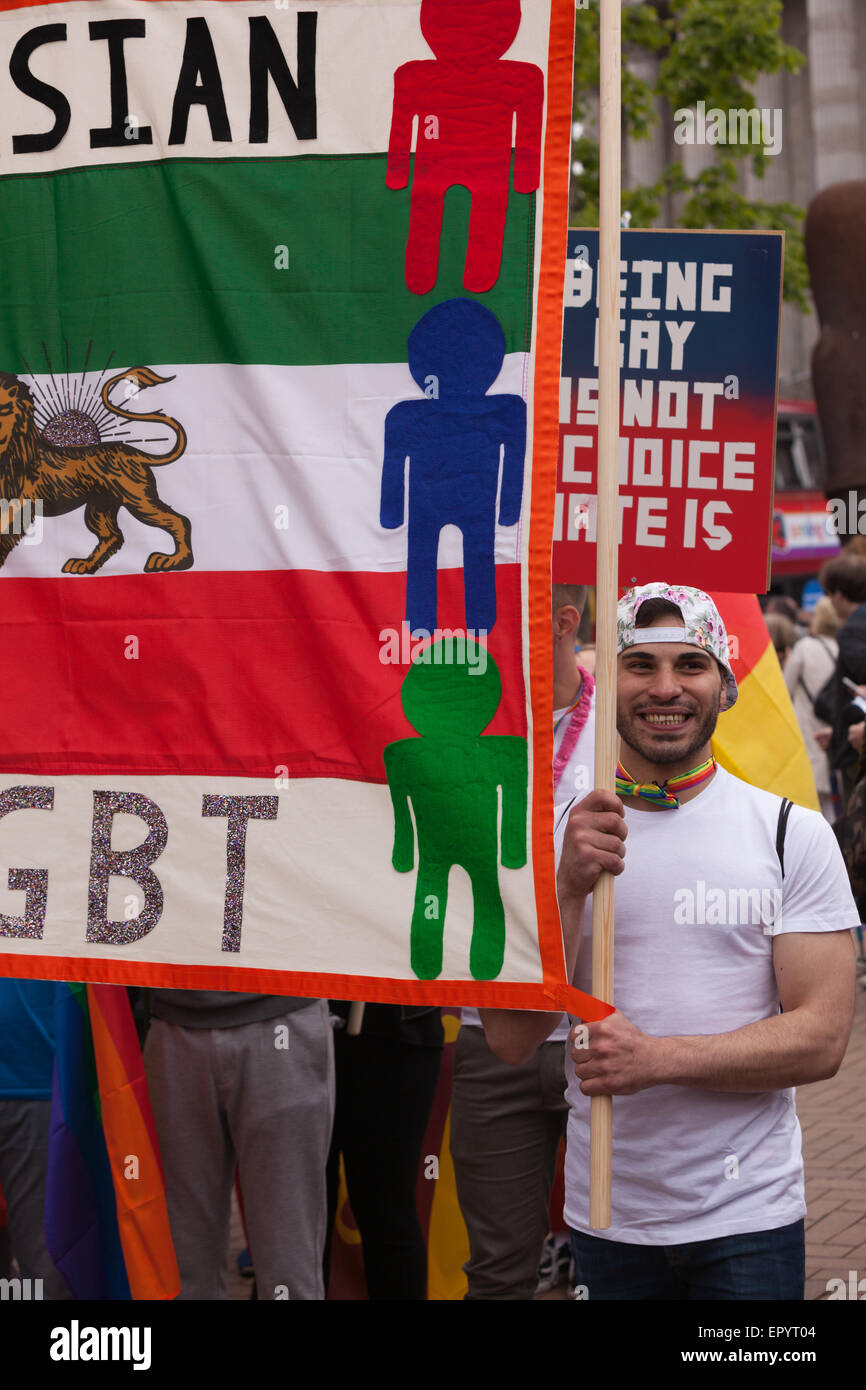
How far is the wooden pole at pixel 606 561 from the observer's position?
2801mm

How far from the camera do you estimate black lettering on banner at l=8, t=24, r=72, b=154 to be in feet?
Answer: 10.8

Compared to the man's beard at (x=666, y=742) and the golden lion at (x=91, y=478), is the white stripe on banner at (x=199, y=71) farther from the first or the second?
the man's beard at (x=666, y=742)

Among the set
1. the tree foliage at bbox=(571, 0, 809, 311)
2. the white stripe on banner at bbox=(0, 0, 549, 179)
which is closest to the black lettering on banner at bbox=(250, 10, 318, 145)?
the white stripe on banner at bbox=(0, 0, 549, 179)

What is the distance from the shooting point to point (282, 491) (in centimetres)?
316

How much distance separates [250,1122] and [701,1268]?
51.5 inches

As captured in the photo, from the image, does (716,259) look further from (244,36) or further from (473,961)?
(473,961)

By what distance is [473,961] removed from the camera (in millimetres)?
2934

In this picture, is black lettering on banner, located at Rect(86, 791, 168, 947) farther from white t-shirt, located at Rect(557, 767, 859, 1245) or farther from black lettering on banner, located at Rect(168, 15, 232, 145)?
black lettering on banner, located at Rect(168, 15, 232, 145)

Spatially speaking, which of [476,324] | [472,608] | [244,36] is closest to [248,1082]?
[472,608]

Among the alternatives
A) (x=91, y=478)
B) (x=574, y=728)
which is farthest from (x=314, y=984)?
(x=574, y=728)

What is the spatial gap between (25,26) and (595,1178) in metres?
2.47

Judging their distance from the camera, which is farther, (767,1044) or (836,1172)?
(836,1172)

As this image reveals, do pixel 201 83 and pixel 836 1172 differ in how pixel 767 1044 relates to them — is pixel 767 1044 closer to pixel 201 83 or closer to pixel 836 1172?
pixel 201 83

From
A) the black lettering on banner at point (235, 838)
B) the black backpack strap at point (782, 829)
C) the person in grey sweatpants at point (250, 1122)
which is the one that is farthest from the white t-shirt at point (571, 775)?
the black lettering on banner at point (235, 838)
